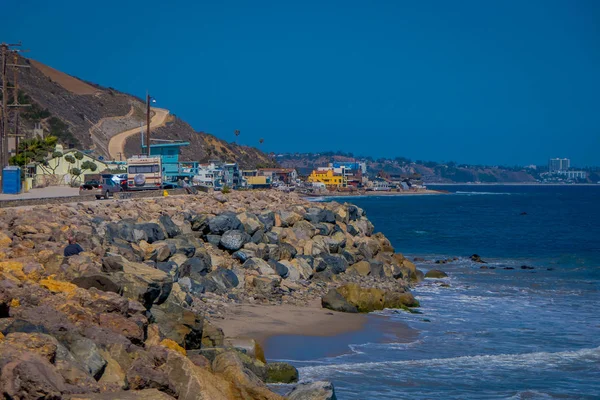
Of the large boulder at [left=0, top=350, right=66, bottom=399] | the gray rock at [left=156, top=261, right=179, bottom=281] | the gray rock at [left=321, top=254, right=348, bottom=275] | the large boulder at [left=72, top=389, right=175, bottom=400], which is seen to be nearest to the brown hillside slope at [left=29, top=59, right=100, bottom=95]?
the gray rock at [left=321, top=254, right=348, bottom=275]

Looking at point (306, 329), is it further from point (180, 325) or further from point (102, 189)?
point (102, 189)

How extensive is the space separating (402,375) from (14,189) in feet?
79.5

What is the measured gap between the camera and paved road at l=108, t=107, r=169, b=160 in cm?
9024

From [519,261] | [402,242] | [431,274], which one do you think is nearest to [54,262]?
[431,274]

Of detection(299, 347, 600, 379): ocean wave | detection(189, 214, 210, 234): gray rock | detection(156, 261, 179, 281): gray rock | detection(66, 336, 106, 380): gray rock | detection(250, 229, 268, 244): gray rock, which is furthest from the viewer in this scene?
detection(250, 229, 268, 244): gray rock

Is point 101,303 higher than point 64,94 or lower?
lower

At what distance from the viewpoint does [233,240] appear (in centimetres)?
2606

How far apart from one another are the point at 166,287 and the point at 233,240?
11.0 meters

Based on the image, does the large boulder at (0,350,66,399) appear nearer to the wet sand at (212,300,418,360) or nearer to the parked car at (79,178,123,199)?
the wet sand at (212,300,418,360)

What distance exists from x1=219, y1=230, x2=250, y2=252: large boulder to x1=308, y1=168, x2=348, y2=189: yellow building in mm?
156367

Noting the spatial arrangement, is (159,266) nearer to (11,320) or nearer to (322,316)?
(322,316)

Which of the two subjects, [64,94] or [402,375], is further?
[64,94]

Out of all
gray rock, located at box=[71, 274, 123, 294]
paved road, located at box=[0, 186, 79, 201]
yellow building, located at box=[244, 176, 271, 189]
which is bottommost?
gray rock, located at box=[71, 274, 123, 294]

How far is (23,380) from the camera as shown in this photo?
8125 millimetres
